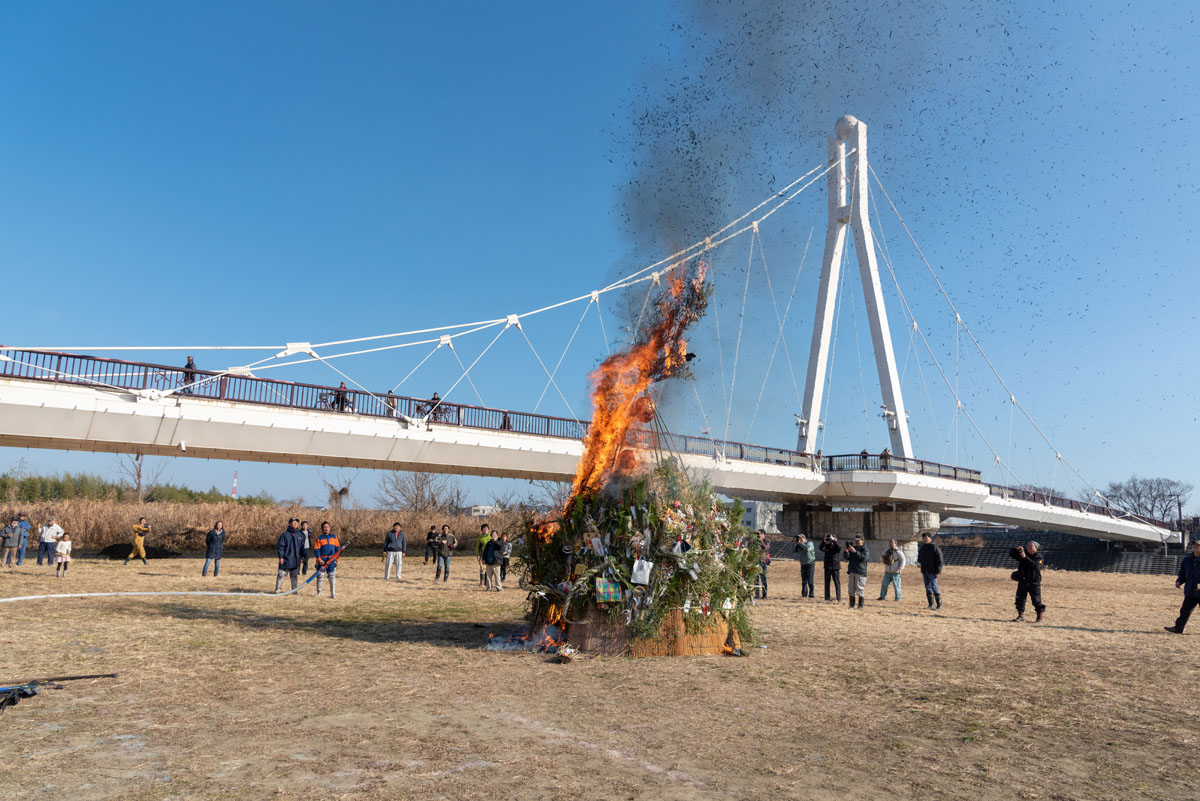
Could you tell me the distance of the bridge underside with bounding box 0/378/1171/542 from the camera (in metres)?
23.8

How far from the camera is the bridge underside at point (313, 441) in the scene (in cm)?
2377

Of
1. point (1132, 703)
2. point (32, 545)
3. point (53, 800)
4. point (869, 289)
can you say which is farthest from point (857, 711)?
point (869, 289)

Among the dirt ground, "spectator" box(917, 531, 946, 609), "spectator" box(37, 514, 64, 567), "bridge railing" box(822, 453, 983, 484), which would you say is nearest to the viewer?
the dirt ground

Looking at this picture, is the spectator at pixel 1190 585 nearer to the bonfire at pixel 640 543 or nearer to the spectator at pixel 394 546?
the bonfire at pixel 640 543

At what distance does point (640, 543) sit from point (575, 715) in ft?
10.6

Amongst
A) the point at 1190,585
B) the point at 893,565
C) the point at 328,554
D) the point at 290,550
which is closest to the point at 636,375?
the point at 328,554

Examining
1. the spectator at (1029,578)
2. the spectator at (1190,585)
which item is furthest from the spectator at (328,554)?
the spectator at (1190,585)

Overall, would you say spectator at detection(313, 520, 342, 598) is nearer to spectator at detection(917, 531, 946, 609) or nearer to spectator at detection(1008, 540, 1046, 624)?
spectator at detection(917, 531, 946, 609)

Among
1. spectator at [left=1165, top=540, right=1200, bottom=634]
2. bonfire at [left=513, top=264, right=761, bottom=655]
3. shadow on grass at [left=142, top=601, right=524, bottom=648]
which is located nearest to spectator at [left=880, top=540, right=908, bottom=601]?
spectator at [left=1165, top=540, right=1200, bottom=634]

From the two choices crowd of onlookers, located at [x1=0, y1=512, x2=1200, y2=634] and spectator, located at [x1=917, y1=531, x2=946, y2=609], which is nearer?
crowd of onlookers, located at [x1=0, y1=512, x2=1200, y2=634]

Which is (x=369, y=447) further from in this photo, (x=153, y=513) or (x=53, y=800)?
(x=53, y=800)

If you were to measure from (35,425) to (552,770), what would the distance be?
25.3 meters

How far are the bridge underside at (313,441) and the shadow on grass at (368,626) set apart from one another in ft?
14.0

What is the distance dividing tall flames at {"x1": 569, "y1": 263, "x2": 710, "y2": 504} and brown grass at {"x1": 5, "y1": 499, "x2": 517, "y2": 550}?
24.5 metres
